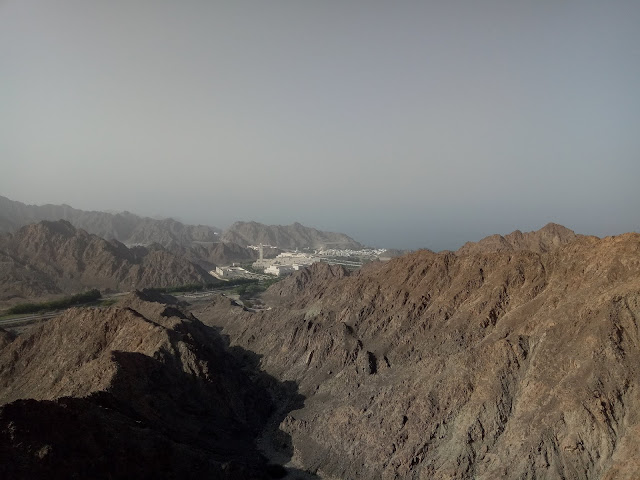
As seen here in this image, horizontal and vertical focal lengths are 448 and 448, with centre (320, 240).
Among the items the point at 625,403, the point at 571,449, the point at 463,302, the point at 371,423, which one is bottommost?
the point at 371,423

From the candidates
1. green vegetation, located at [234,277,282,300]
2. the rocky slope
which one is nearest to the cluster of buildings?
green vegetation, located at [234,277,282,300]

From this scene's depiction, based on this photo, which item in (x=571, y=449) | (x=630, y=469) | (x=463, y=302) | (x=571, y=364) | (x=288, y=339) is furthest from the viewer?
(x=288, y=339)

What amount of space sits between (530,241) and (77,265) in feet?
409

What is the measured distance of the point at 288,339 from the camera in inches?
2589

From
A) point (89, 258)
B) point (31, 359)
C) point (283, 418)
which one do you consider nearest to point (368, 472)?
point (283, 418)

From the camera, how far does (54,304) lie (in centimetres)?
9819

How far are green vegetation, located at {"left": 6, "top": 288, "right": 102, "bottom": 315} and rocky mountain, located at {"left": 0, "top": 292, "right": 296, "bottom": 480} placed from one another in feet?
137

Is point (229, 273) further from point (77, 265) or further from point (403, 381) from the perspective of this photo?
point (403, 381)

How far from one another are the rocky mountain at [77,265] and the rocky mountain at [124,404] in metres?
68.1

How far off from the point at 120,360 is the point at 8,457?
58.6ft

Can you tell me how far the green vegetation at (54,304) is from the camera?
9281cm

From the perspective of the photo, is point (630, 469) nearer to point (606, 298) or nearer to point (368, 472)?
point (606, 298)

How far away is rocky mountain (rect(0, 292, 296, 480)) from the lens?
26891mm

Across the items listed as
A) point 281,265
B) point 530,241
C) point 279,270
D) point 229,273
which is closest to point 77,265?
point 229,273
